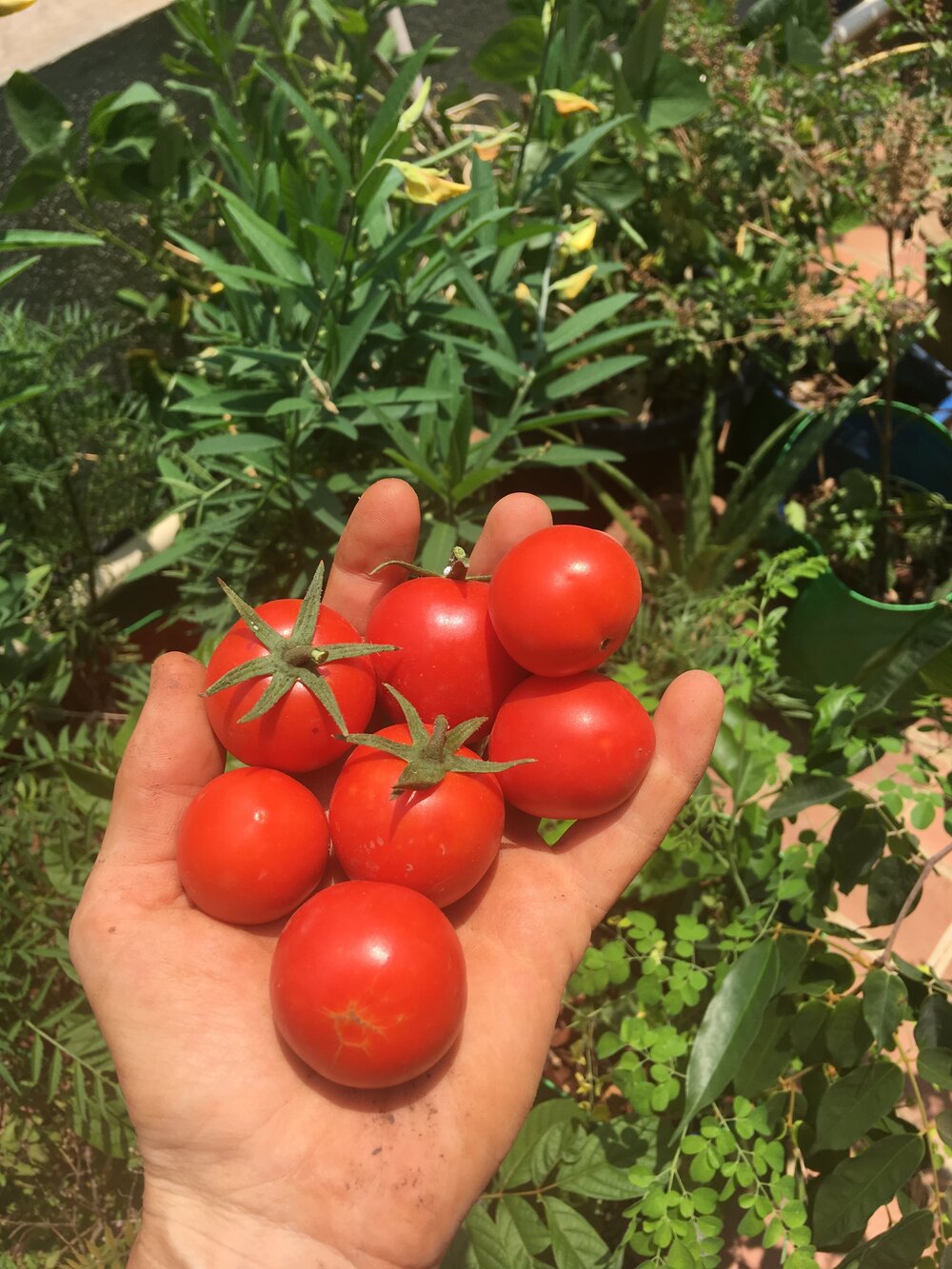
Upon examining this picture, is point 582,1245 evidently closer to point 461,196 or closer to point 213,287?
point 461,196

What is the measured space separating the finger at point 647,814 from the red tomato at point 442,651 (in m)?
0.22

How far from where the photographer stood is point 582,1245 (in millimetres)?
1127

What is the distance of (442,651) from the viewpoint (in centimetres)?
118

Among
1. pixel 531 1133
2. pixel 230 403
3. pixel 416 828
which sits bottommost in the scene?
pixel 531 1133

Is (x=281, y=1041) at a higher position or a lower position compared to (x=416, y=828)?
lower

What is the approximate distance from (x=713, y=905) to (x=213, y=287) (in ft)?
4.93

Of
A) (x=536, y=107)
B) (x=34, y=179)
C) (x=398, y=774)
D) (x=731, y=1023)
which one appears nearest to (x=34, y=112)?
(x=34, y=179)

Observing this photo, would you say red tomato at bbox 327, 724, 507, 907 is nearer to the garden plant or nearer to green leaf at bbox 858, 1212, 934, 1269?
the garden plant

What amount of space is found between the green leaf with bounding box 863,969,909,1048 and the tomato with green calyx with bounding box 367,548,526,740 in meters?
0.55

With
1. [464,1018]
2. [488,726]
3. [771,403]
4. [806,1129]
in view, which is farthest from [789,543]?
[464,1018]

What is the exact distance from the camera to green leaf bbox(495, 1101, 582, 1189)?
119cm

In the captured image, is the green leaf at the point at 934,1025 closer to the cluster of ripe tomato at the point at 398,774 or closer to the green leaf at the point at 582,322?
the cluster of ripe tomato at the point at 398,774

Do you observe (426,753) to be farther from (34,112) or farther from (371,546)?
(34,112)

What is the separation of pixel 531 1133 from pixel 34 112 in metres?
1.76
